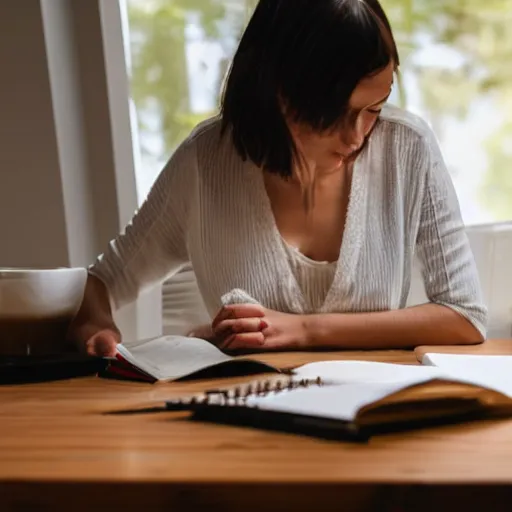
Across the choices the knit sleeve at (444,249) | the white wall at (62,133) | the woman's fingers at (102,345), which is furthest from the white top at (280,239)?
the white wall at (62,133)

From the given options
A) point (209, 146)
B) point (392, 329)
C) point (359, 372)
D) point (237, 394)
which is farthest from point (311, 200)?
point (237, 394)

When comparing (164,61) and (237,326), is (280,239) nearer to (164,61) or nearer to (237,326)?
(237,326)

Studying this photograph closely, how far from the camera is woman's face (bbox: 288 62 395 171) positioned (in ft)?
5.09

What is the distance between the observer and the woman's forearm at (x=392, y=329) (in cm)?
140

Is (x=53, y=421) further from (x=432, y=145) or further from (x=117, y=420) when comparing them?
(x=432, y=145)

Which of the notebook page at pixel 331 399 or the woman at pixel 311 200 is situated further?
the woman at pixel 311 200

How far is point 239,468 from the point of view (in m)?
0.58

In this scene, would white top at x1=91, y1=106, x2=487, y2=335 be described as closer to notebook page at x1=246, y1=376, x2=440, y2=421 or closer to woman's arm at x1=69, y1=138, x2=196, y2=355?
woman's arm at x1=69, y1=138, x2=196, y2=355

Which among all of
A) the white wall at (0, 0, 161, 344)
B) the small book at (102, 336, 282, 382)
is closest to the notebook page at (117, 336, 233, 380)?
the small book at (102, 336, 282, 382)

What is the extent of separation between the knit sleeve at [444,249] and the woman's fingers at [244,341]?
39 cm

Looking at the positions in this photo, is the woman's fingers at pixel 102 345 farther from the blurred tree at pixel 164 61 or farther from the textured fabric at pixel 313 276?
the blurred tree at pixel 164 61

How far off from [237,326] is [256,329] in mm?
33

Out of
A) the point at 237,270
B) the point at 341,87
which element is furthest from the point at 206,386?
the point at 341,87

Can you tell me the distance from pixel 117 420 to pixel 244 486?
261mm
